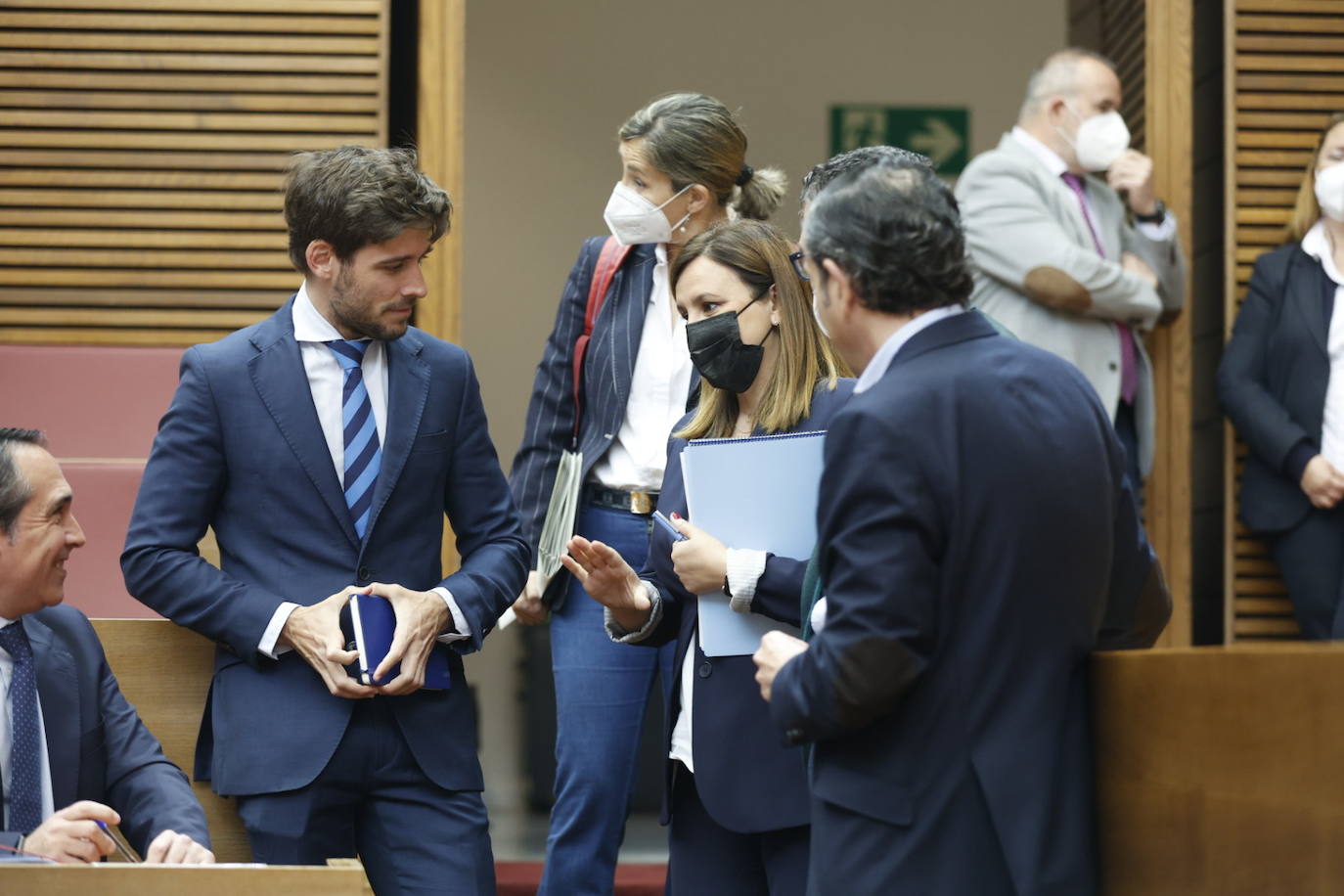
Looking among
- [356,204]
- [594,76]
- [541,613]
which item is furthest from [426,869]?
[594,76]

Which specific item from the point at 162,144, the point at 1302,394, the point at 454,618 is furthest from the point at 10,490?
the point at 1302,394

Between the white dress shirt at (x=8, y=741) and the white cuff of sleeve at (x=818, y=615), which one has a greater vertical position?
the white cuff of sleeve at (x=818, y=615)

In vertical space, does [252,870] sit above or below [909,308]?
below

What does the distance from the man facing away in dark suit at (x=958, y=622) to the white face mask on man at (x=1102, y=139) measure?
3022 mm

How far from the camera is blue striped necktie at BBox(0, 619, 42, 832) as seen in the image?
2668mm

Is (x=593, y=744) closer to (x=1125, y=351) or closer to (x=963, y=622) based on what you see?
(x=963, y=622)

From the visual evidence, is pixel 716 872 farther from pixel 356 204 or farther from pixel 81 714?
pixel 356 204

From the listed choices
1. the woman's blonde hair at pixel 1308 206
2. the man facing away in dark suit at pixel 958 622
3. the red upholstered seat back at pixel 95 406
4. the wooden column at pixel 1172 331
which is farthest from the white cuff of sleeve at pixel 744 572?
the woman's blonde hair at pixel 1308 206

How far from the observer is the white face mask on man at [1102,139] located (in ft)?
16.5

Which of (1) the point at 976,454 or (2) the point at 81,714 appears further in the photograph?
(2) the point at 81,714

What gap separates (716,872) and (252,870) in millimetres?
959

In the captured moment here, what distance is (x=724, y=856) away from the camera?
113 inches

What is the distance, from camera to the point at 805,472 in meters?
2.73

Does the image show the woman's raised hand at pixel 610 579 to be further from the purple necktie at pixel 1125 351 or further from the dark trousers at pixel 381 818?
the purple necktie at pixel 1125 351
